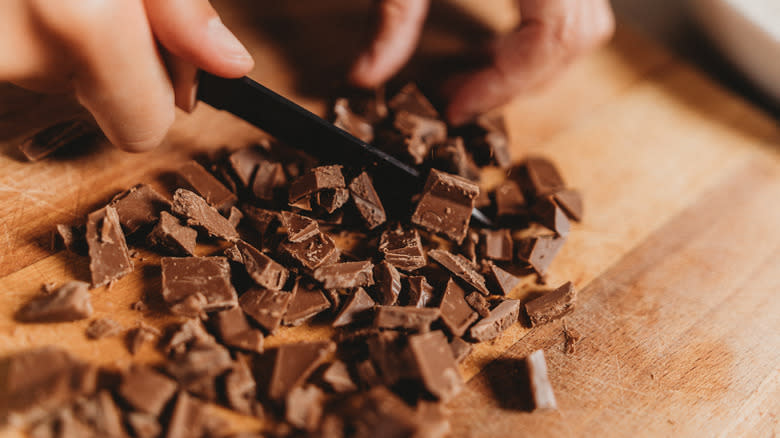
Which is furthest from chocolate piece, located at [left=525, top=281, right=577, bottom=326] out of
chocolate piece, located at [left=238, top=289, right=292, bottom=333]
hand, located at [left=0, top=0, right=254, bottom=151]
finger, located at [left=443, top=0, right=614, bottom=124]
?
hand, located at [left=0, top=0, right=254, bottom=151]

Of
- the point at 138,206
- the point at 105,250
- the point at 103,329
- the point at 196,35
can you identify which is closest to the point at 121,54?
the point at 196,35

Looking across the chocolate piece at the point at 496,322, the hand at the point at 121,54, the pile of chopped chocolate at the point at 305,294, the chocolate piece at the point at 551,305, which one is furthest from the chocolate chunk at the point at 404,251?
the hand at the point at 121,54

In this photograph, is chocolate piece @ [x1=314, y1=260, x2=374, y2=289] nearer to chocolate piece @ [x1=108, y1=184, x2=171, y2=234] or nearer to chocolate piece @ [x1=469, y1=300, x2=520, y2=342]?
chocolate piece @ [x1=469, y1=300, x2=520, y2=342]

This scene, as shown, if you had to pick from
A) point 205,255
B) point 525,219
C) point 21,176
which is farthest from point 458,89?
point 21,176

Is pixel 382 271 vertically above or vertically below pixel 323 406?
above

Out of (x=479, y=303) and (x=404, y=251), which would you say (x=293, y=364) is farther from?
(x=479, y=303)

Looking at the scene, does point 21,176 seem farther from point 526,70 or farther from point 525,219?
point 526,70

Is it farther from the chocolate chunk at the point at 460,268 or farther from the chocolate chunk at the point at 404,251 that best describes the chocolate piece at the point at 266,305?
the chocolate chunk at the point at 460,268

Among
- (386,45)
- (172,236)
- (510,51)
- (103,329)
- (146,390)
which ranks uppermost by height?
(510,51)
